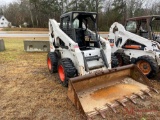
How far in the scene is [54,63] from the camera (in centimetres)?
583

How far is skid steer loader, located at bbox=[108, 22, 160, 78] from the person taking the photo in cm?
554

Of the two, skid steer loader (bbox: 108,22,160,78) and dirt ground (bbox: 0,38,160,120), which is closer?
dirt ground (bbox: 0,38,160,120)

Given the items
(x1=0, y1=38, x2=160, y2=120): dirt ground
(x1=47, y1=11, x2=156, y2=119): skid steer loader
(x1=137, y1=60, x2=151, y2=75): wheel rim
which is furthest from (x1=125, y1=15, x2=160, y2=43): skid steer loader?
(x1=47, y1=11, x2=156, y2=119): skid steer loader

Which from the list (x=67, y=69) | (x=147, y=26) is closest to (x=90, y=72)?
(x=67, y=69)

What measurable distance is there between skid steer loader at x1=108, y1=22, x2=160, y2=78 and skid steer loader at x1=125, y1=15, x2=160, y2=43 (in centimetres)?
23

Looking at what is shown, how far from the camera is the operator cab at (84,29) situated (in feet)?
17.5

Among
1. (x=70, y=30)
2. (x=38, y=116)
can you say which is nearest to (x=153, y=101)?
(x=38, y=116)

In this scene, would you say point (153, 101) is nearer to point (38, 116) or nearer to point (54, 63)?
point (38, 116)

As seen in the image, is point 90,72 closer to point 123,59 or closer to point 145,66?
point 145,66

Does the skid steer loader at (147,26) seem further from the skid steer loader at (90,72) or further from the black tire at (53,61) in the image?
the black tire at (53,61)

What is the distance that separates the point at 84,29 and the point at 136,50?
209 centimetres

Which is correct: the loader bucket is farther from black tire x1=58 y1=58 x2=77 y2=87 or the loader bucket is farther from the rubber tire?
the rubber tire

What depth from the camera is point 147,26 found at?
5918 mm

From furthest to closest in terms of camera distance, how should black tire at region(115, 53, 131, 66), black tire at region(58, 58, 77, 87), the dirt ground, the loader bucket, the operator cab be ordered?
black tire at region(115, 53, 131, 66)
the operator cab
black tire at region(58, 58, 77, 87)
the loader bucket
the dirt ground
